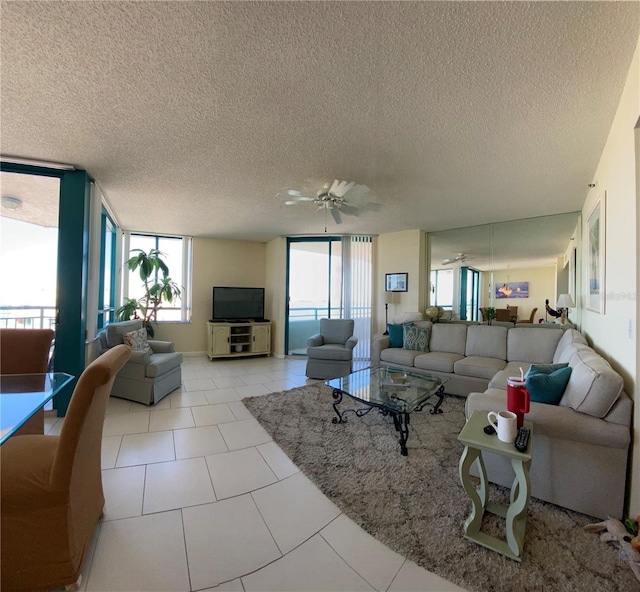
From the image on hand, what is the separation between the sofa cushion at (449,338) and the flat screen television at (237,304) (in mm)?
3586

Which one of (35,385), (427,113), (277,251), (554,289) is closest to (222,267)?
(277,251)

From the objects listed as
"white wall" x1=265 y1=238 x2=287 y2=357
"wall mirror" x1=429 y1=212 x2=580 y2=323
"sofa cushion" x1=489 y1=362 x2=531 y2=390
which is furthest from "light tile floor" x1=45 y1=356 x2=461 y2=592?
"wall mirror" x1=429 y1=212 x2=580 y2=323

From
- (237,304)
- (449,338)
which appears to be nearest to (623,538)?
(449,338)

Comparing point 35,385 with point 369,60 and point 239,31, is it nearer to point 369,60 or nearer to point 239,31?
point 239,31

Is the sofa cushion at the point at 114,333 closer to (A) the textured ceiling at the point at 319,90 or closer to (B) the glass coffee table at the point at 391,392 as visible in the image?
(A) the textured ceiling at the point at 319,90

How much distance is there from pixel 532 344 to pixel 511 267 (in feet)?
4.35

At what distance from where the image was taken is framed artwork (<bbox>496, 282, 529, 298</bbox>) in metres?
4.42

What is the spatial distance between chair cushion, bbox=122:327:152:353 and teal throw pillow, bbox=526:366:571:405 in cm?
394

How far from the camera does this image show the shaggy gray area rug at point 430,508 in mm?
1332

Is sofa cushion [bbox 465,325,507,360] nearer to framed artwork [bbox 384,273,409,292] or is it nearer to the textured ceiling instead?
framed artwork [bbox 384,273,409,292]

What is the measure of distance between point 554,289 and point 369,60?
4.30 m

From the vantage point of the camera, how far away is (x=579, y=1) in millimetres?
1234

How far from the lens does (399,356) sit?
4285mm

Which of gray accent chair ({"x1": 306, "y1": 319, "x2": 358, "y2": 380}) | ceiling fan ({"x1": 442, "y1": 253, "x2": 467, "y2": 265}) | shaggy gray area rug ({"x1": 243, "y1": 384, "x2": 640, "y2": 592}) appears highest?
ceiling fan ({"x1": 442, "y1": 253, "x2": 467, "y2": 265})
